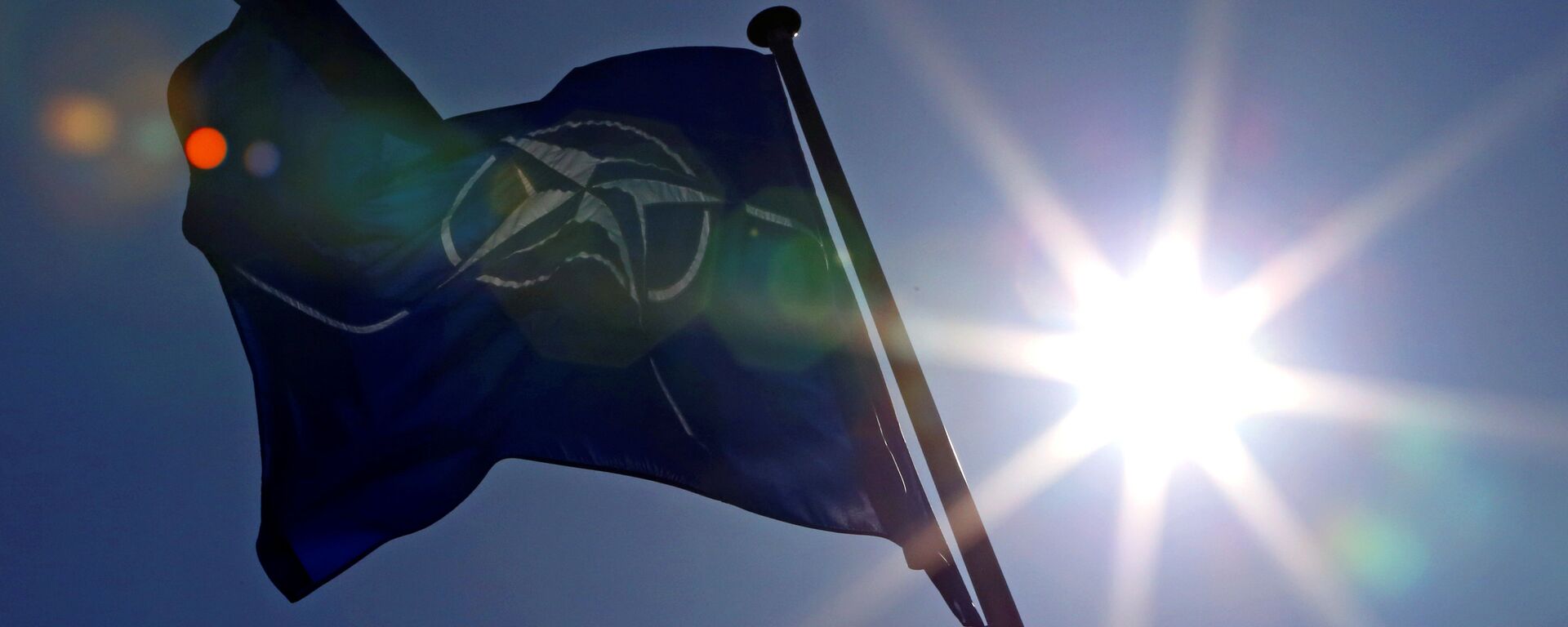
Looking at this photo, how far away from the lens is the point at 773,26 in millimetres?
5211

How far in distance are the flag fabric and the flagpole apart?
290 millimetres

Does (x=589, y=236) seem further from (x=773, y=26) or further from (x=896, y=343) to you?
(x=896, y=343)

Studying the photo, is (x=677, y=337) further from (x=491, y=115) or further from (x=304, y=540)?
(x=304, y=540)

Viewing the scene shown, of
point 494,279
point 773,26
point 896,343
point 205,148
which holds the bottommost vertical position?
point 896,343

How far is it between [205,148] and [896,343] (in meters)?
3.62

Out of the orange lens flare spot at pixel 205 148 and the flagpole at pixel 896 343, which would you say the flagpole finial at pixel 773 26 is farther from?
the orange lens flare spot at pixel 205 148

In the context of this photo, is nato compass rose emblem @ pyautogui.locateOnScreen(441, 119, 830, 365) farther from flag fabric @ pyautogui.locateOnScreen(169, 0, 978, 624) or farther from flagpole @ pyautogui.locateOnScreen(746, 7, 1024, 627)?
flagpole @ pyautogui.locateOnScreen(746, 7, 1024, 627)

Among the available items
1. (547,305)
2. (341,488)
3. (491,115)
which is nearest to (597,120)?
(491,115)

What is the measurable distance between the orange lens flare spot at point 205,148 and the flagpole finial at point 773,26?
2.70 m

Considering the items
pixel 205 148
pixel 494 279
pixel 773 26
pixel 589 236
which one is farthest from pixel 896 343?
pixel 205 148

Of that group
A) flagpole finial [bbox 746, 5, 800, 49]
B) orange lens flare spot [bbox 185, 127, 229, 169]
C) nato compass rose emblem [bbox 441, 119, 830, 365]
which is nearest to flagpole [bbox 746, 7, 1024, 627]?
flagpole finial [bbox 746, 5, 800, 49]

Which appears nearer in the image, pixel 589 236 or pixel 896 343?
pixel 896 343

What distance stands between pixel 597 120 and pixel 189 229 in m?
2.07

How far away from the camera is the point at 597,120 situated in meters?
5.66
